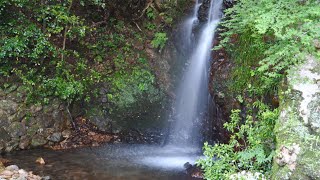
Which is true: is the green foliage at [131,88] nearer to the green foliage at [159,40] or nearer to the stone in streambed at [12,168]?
the green foliage at [159,40]

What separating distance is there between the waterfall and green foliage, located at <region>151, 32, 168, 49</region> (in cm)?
68

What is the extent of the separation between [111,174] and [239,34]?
369cm

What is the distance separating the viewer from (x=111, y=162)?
654 centimetres

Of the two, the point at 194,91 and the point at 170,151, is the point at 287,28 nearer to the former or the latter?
the point at 194,91

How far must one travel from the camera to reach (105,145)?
766cm

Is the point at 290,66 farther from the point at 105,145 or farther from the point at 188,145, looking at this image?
the point at 105,145

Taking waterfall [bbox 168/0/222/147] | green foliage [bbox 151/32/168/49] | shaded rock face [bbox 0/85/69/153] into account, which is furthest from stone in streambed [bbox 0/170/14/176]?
green foliage [bbox 151/32/168/49]

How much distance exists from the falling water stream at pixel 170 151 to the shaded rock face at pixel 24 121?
31 cm

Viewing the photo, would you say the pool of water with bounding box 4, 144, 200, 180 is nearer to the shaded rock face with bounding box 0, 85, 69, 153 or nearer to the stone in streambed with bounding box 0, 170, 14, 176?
the shaded rock face with bounding box 0, 85, 69, 153

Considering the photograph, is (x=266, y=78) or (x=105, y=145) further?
(x=105, y=145)

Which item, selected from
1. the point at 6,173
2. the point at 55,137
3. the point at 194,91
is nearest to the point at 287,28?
the point at 194,91

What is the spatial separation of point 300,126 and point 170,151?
4062 mm

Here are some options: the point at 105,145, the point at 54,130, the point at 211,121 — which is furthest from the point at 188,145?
the point at 54,130

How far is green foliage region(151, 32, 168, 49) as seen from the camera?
28.4 ft
